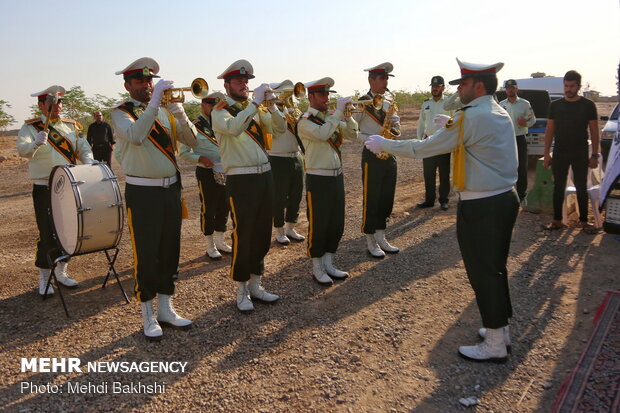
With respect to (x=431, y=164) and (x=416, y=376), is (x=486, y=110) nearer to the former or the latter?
(x=416, y=376)

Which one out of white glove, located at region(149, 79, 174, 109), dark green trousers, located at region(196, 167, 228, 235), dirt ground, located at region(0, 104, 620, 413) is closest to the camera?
dirt ground, located at region(0, 104, 620, 413)

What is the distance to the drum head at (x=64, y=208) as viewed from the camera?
14.5 ft

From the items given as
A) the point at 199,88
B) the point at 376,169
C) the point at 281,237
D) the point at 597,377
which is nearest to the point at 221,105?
the point at 199,88

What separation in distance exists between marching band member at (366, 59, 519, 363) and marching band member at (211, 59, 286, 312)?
4.85ft

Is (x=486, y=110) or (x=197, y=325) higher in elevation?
(x=486, y=110)

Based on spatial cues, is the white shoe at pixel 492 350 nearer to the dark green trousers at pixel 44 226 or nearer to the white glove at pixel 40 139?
the dark green trousers at pixel 44 226

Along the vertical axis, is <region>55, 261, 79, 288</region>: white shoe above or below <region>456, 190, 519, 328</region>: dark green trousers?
below

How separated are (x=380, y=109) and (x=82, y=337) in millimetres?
4052

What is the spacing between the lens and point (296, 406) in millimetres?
3242

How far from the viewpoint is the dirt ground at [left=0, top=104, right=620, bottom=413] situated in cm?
336

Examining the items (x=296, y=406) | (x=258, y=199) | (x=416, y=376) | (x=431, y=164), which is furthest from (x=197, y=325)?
(x=431, y=164)

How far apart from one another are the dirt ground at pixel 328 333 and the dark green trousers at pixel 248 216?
555mm

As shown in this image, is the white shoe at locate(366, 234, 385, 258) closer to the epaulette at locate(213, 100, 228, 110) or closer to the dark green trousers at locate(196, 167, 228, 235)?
the dark green trousers at locate(196, 167, 228, 235)

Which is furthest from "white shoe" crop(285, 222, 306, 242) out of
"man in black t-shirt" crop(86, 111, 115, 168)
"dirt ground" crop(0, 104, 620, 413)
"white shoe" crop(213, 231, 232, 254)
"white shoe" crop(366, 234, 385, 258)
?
"man in black t-shirt" crop(86, 111, 115, 168)
